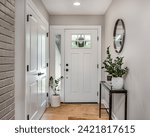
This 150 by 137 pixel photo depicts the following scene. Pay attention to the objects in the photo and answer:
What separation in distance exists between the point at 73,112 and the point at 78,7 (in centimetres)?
248

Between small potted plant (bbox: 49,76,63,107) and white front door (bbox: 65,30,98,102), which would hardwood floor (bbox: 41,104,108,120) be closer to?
small potted plant (bbox: 49,76,63,107)

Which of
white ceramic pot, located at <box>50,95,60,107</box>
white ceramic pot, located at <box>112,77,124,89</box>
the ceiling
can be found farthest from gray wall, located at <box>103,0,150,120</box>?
white ceramic pot, located at <box>50,95,60,107</box>

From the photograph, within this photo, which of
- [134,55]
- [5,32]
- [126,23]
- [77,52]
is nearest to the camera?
[5,32]

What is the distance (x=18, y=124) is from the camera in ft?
2.62

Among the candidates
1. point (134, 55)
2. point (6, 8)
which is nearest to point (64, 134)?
point (6, 8)

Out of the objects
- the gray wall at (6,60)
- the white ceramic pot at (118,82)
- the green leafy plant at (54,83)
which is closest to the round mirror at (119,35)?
the white ceramic pot at (118,82)

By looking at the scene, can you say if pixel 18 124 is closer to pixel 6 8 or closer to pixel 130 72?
pixel 6 8

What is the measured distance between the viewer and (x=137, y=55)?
2.34 m

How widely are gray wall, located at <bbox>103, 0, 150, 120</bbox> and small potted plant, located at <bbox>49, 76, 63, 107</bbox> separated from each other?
2.44 metres

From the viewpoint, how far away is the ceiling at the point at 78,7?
3977mm

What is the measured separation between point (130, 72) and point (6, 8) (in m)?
1.81

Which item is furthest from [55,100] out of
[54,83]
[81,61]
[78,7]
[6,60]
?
[6,60]

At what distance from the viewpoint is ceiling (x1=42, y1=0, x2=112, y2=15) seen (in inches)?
157

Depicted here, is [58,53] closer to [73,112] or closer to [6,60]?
[73,112]
